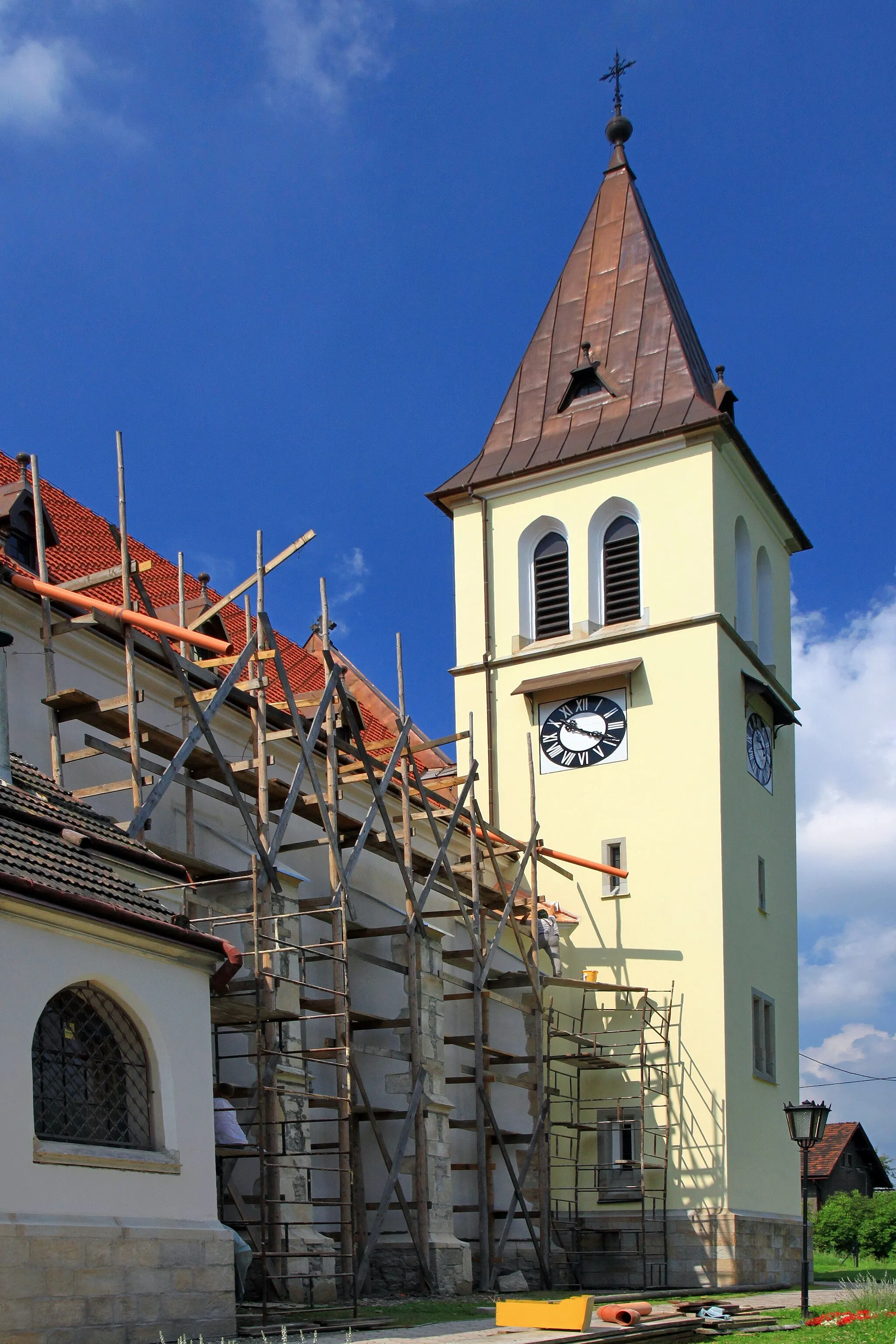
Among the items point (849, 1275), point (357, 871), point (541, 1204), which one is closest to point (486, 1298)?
point (541, 1204)

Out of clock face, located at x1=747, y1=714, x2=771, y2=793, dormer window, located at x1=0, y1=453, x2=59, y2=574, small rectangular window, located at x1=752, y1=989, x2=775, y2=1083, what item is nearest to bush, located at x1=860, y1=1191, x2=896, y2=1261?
small rectangular window, located at x1=752, y1=989, x2=775, y2=1083

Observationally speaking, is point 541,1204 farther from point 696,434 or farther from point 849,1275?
point 696,434

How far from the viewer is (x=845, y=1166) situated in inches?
1989

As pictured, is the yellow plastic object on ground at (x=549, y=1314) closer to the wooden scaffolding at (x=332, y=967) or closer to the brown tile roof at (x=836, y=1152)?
the wooden scaffolding at (x=332, y=967)

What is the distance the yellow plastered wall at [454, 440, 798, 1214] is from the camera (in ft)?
84.4

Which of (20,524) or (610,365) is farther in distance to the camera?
(610,365)

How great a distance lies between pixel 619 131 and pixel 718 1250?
23.3m

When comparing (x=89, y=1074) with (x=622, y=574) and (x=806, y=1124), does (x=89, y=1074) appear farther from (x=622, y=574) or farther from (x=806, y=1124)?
(x=622, y=574)

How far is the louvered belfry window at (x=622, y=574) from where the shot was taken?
28922 millimetres

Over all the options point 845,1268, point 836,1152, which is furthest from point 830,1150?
point 845,1268

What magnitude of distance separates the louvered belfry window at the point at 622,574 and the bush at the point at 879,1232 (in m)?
21.9

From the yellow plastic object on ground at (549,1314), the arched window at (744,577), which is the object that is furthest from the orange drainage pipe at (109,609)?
the arched window at (744,577)

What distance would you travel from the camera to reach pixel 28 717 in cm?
1683

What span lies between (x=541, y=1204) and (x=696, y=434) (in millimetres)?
13428
